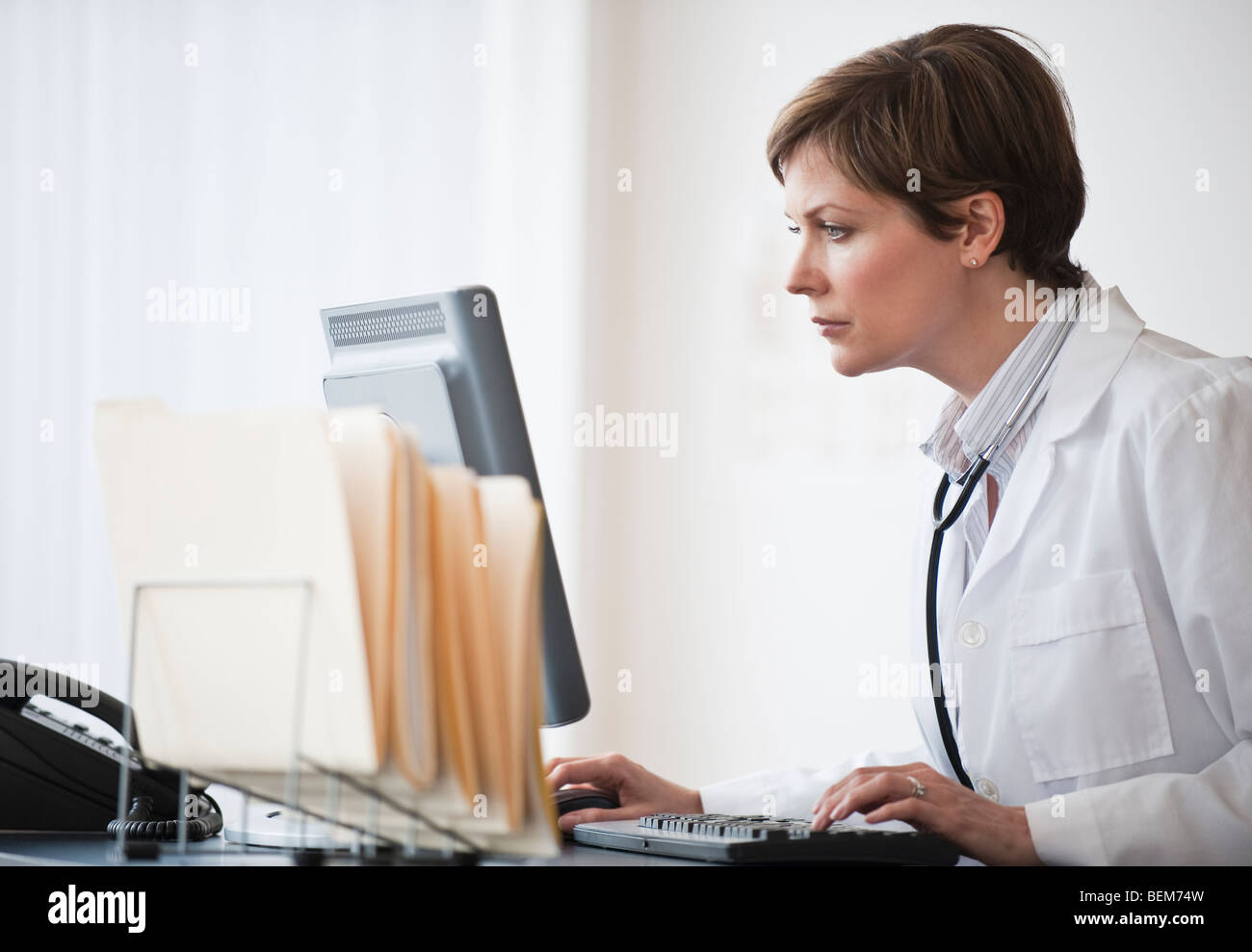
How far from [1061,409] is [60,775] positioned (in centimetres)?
117

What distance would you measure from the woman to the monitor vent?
20.0 inches

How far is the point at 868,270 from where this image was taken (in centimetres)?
157

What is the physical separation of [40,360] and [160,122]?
687 millimetres

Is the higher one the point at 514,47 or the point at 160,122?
the point at 514,47

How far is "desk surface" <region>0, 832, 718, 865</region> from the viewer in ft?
2.47

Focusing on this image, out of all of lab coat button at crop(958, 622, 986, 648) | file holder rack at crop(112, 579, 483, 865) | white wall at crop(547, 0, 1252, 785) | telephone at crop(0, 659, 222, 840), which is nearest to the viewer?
file holder rack at crop(112, 579, 483, 865)

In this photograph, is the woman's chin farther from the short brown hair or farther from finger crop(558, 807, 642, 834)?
finger crop(558, 807, 642, 834)

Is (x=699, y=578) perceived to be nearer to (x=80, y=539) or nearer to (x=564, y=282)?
(x=564, y=282)

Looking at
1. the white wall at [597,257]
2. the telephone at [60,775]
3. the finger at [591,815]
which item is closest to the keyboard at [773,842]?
the finger at [591,815]

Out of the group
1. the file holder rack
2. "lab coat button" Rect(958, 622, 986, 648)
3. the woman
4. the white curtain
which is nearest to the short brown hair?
the woman

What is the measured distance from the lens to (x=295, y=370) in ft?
10.4
